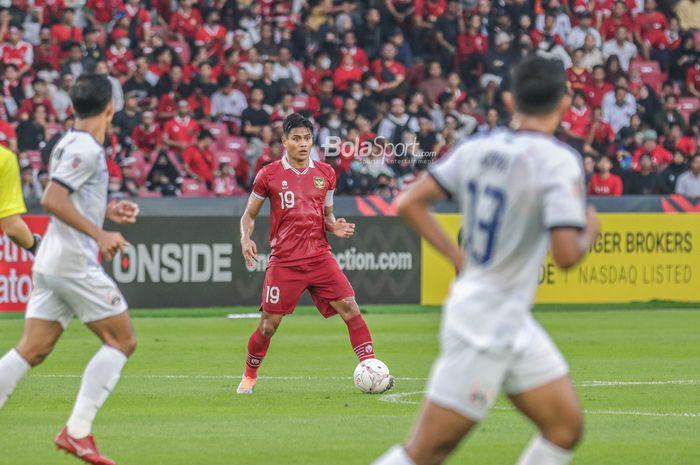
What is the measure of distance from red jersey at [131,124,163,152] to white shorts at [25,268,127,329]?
659 inches

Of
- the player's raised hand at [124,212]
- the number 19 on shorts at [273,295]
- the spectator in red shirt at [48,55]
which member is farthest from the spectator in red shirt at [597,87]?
the player's raised hand at [124,212]

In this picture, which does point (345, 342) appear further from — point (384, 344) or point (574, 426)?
point (574, 426)

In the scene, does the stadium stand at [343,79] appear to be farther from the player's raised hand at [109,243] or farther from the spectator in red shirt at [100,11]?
the player's raised hand at [109,243]

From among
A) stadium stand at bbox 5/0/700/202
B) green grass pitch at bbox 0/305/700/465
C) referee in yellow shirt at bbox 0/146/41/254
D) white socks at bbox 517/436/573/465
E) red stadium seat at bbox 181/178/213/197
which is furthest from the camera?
stadium stand at bbox 5/0/700/202

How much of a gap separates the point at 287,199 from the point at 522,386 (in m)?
7.18

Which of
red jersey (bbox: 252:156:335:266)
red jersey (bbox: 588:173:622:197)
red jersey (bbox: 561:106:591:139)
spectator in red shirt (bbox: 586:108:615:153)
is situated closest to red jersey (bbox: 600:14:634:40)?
spectator in red shirt (bbox: 586:108:615:153)

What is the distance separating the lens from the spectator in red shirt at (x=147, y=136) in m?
24.9

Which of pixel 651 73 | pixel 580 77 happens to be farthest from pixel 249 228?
pixel 651 73

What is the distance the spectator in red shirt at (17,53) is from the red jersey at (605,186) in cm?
1041

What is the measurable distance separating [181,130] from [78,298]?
55.8 feet

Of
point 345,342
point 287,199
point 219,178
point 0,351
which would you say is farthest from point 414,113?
point 287,199

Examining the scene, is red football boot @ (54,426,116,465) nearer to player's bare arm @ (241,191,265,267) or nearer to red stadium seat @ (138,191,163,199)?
player's bare arm @ (241,191,265,267)

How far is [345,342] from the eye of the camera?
17734 millimetres

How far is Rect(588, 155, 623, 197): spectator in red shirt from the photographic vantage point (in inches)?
990
